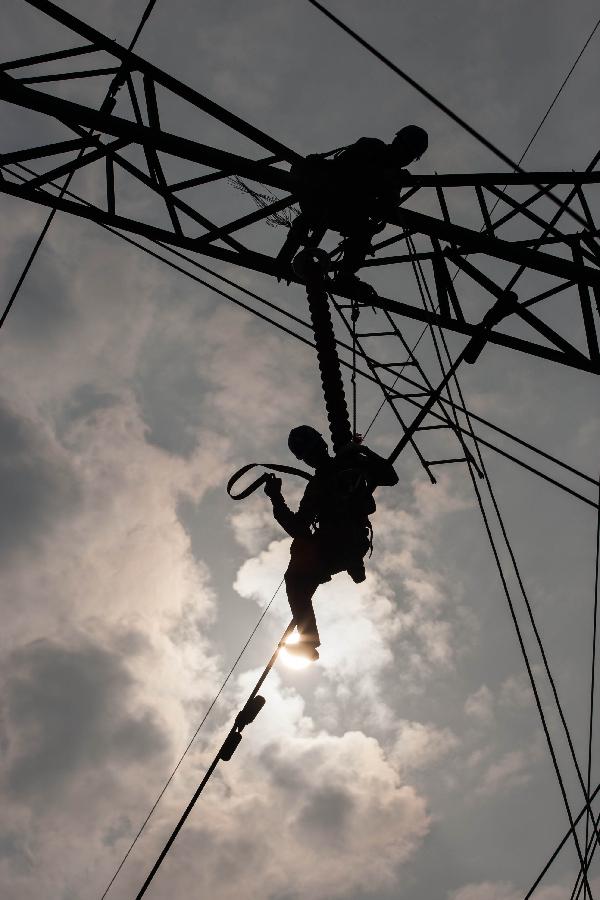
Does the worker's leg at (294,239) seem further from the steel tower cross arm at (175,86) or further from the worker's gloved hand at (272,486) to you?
the worker's gloved hand at (272,486)

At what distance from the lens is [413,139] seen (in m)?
5.79

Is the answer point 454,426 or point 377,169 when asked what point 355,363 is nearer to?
A: point 454,426

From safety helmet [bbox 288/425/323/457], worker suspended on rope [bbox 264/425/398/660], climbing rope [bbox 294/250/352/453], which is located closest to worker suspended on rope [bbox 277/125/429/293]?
climbing rope [bbox 294/250/352/453]

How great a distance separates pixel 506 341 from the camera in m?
6.53

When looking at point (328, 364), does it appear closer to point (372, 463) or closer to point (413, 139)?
point (372, 463)

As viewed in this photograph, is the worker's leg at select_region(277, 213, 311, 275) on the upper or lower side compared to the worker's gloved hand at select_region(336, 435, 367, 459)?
upper

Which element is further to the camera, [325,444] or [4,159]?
[4,159]

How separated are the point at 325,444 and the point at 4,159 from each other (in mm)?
3278

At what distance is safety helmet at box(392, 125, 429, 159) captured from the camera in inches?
228

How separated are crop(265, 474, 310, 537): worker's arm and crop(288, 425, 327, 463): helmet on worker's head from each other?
0.78ft

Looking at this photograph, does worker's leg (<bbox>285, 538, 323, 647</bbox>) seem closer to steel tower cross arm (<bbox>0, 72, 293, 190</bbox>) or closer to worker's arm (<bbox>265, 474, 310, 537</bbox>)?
worker's arm (<bbox>265, 474, 310, 537</bbox>)

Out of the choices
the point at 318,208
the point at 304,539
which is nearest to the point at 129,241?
the point at 318,208

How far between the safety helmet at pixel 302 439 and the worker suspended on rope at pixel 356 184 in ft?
6.08

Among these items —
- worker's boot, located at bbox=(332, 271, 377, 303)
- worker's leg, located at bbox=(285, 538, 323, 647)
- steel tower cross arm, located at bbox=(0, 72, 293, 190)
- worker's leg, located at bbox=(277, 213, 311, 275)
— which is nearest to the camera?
worker's leg, located at bbox=(285, 538, 323, 647)
